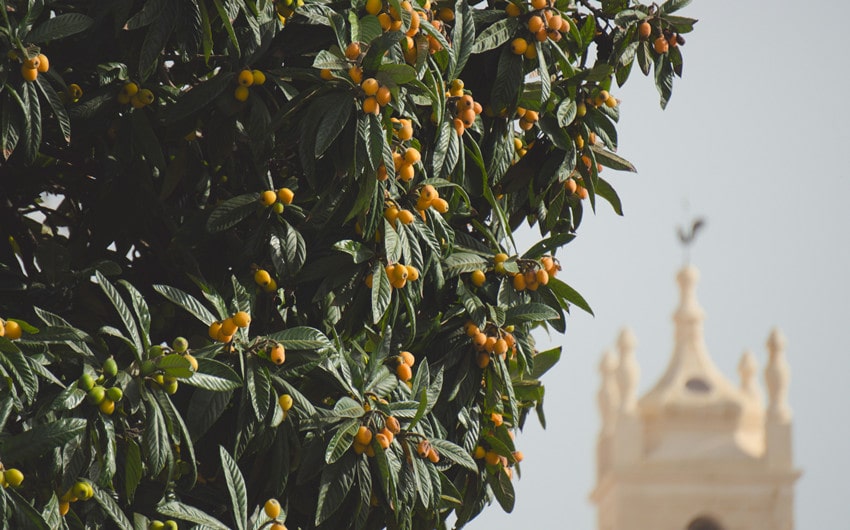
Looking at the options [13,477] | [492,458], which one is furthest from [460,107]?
[13,477]

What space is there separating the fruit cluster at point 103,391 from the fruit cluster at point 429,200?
928 mm

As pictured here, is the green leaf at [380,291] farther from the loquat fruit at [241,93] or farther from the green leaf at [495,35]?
the green leaf at [495,35]

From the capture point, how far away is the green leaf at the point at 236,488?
356 centimetres

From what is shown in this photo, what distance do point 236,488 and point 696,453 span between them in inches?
1353

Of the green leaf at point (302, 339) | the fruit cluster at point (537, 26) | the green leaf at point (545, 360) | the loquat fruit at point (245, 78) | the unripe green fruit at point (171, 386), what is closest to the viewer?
the unripe green fruit at point (171, 386)

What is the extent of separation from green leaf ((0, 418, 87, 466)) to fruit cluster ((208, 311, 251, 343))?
1.69 feet

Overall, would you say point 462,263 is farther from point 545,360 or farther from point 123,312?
point 123,312

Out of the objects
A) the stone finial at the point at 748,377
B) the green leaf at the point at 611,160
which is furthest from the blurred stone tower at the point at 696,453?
the green leaf at the point at 611,160

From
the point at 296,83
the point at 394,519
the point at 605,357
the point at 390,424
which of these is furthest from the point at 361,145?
the point at 605,357

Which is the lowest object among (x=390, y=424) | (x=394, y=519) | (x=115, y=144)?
(x=394, y=519)

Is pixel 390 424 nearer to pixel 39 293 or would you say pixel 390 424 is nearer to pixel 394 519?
pixel 394 519

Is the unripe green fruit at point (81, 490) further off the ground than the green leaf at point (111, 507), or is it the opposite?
the unripe green fruit at point (81, 490)

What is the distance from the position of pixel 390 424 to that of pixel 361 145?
27.2 inches

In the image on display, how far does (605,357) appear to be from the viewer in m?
35.0
